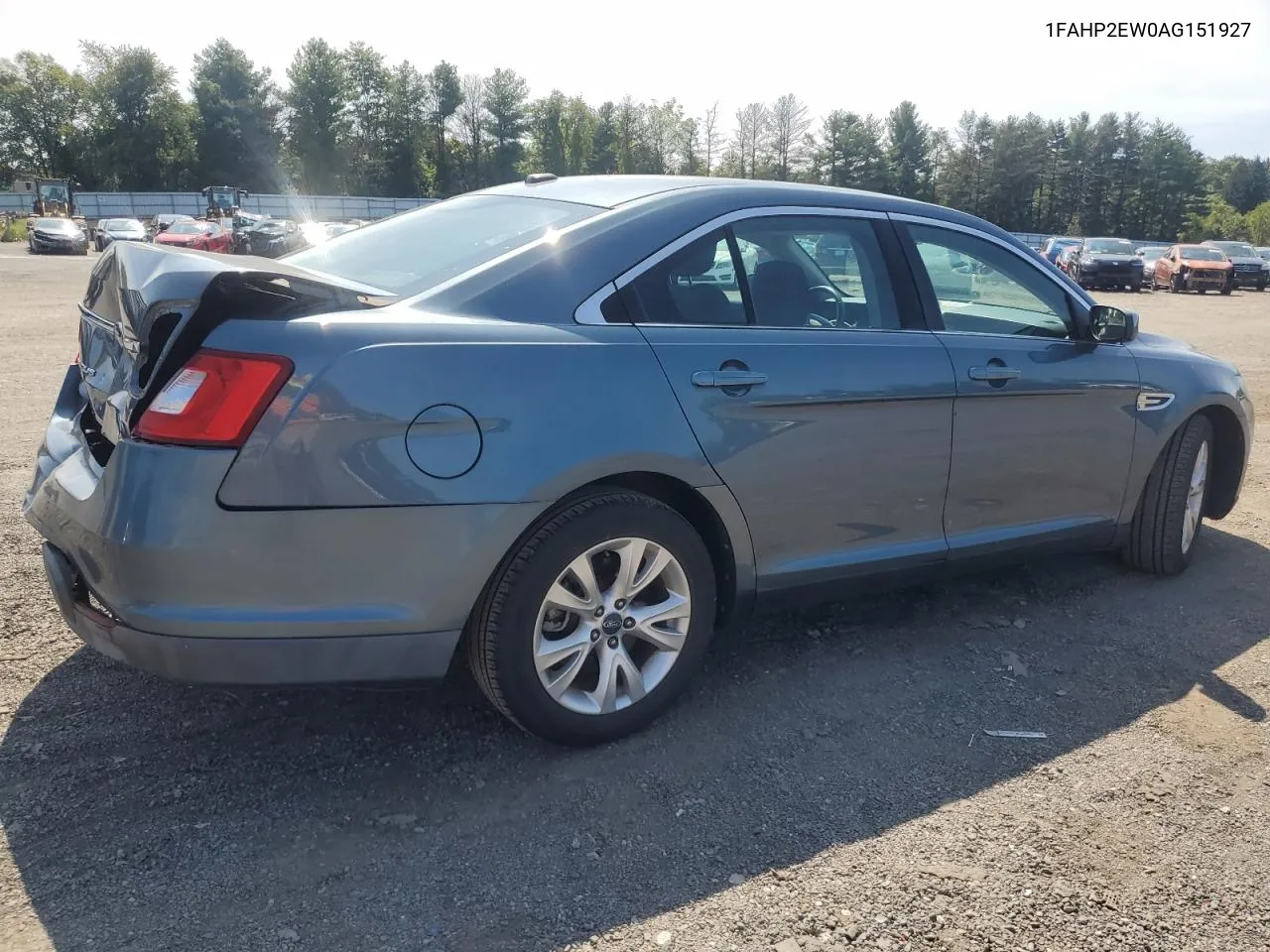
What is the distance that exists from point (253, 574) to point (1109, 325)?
11.1 ft

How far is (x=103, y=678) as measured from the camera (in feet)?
10.8

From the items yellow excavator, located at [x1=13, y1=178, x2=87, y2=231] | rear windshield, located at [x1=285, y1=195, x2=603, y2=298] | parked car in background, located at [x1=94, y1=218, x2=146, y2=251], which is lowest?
rear windshield, located at [x1=285, y1=195, x2=603, y2=298]

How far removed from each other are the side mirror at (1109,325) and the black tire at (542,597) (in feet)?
6.92

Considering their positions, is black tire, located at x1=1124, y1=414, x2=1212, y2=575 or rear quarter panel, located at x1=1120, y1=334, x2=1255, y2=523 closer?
rear quarter panel, located at x1=1120, y1=334, x2=1255, y2=523

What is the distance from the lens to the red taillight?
2.40 m

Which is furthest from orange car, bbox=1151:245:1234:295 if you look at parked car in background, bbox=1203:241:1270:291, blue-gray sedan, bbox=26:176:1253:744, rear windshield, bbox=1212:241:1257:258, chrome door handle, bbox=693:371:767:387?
chrome door handle, bbox=693:371:767:387

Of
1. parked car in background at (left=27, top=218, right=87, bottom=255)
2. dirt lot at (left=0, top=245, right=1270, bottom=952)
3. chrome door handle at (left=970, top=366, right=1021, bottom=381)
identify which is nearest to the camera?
dirt lot at (left=0, top=245, right=1270, bottom=952)

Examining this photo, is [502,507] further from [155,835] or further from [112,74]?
[112,74]

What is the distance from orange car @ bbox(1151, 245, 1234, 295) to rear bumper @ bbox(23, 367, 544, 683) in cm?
3493

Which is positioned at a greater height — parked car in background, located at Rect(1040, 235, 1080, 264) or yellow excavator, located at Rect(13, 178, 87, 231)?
yellow excavator, located at Rect(13, 178, 87, 231)

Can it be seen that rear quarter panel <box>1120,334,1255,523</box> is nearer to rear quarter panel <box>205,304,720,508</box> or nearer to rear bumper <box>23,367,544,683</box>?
rear quarter panel <box>205,304,720,508</box>

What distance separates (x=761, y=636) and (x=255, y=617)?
6.62ft

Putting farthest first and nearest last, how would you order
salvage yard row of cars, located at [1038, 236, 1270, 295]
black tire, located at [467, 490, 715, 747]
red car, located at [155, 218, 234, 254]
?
red car, located at [155, 218, 234, 254], salvage yard row of cars, located at [1038, 236, 1270, 295], black tire, located at [467, 490, 715, 747]

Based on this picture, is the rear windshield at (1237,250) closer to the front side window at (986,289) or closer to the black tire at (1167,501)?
the black tire at (1167,501)
